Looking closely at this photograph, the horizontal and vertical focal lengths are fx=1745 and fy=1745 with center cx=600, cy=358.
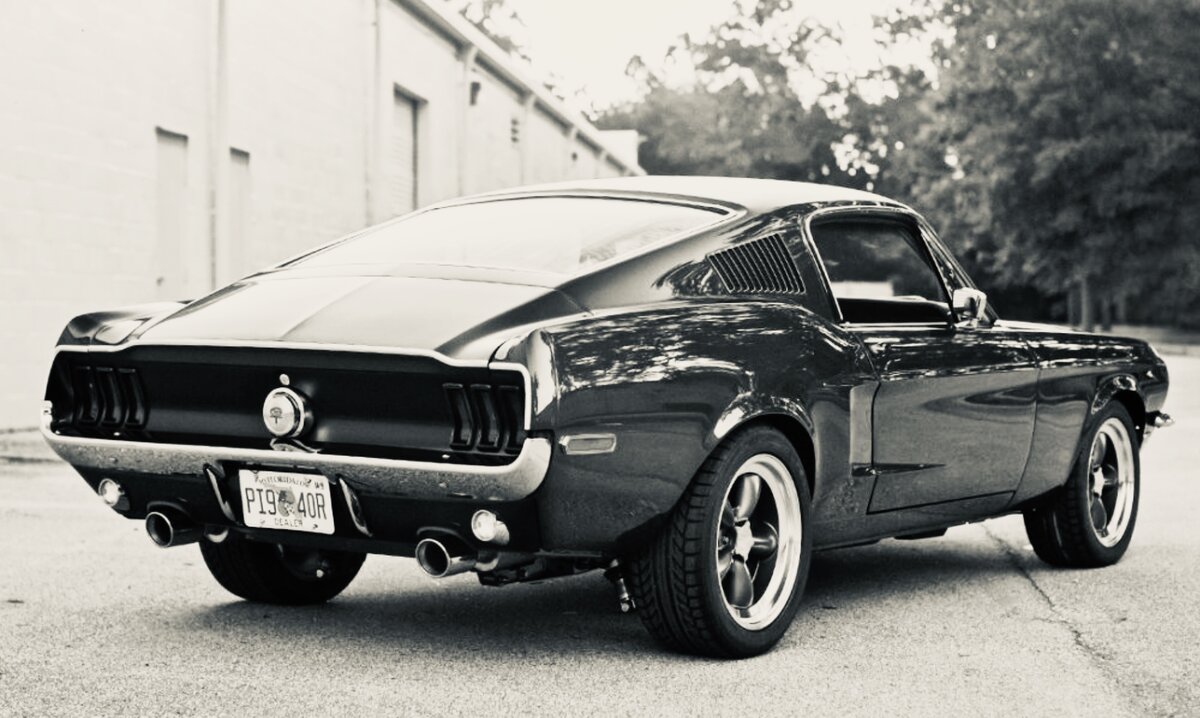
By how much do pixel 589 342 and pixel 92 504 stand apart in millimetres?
5329

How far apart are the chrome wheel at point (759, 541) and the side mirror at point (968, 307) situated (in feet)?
4.56

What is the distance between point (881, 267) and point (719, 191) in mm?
1582

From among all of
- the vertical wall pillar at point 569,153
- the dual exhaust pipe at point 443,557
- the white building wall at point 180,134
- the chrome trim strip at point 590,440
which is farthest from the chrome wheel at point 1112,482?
the vertical wall pillar at point 569,153

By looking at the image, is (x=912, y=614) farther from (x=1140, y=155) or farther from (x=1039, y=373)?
(x=1140, y=155)

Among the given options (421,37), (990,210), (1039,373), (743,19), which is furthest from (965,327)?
(743,19)

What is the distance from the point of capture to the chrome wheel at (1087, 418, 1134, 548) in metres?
7.22

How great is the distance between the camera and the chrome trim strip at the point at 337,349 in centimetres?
436

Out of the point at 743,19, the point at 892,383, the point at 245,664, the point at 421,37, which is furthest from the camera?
the point at 743,19

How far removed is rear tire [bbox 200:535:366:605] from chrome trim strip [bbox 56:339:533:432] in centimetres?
89

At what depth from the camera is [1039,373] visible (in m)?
6.66

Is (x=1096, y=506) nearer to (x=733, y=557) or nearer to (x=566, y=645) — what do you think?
A: (x=733, y=557)

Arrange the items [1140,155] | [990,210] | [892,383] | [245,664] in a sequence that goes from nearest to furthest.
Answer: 1. [245,664]
2. [892,383]
3. [1140,155]
4. [990,210]

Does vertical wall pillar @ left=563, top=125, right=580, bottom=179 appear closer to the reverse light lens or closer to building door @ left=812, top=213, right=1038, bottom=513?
building door @ left=812, top=213, right=1038, bottom=513

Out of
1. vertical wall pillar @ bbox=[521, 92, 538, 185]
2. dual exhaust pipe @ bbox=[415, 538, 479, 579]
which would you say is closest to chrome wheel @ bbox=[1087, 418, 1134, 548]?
dual exhaust pipe @ bbox=[415, 538, 479, 579]
